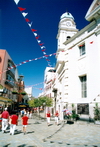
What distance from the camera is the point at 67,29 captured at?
2542 centimetres

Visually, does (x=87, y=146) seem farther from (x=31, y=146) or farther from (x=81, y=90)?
(x=81, y=90)

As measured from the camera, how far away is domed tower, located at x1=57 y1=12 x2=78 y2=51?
2493 centimetres

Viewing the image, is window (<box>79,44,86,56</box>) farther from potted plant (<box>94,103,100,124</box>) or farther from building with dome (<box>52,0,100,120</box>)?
potted plant (<box>94,103,100,124</box>)

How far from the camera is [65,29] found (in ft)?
83.4

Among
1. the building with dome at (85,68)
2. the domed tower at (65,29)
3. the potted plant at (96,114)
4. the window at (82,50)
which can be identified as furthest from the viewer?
the domed tower at (65,29)

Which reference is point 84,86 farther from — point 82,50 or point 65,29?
point 65,29

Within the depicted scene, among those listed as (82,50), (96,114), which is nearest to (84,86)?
(96,114)

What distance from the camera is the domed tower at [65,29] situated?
2493cm

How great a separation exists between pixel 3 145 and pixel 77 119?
10.4m

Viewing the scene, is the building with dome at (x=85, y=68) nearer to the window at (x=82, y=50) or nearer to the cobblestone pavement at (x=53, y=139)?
the window at (x=82, y=50)

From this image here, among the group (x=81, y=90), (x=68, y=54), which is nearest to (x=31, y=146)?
(x=81, y=90)

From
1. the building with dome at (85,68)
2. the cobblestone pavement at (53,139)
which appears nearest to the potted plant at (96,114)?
the building with dome at (85,68)

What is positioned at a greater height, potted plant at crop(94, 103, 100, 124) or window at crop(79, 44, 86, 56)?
window at crop(79, 44, 86, 56)

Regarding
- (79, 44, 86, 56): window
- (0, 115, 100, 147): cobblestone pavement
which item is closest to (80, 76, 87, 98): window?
(79, 44, 86, 56): window
